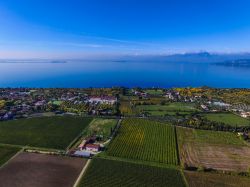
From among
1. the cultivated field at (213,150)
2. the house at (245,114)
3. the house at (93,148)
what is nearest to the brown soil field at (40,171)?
the house at (93,148)

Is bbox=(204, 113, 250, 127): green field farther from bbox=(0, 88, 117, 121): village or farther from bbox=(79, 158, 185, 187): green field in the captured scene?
bbox=(79, 158, 185, 187): green field

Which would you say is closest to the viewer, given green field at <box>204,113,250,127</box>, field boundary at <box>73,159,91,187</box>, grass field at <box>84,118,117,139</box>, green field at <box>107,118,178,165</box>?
field boundary at <box>73,159,91,187</box>

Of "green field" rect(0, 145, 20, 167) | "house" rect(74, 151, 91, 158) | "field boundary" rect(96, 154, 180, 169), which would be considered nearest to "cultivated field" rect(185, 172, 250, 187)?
"field boundary" rect(96, 154, 180, 169)

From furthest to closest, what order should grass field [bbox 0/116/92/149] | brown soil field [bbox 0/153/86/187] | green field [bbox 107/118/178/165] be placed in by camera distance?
grass field [bbox 0/116/92/149], green field [bbox 107/118/178/165], brown soil field [bbox 0/153/86/187]

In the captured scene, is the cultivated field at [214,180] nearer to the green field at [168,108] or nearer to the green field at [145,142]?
the green field at [145,142]

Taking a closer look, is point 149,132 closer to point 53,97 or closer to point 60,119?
point 60,119

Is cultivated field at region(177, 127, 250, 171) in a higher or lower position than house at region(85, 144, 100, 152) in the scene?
lower
